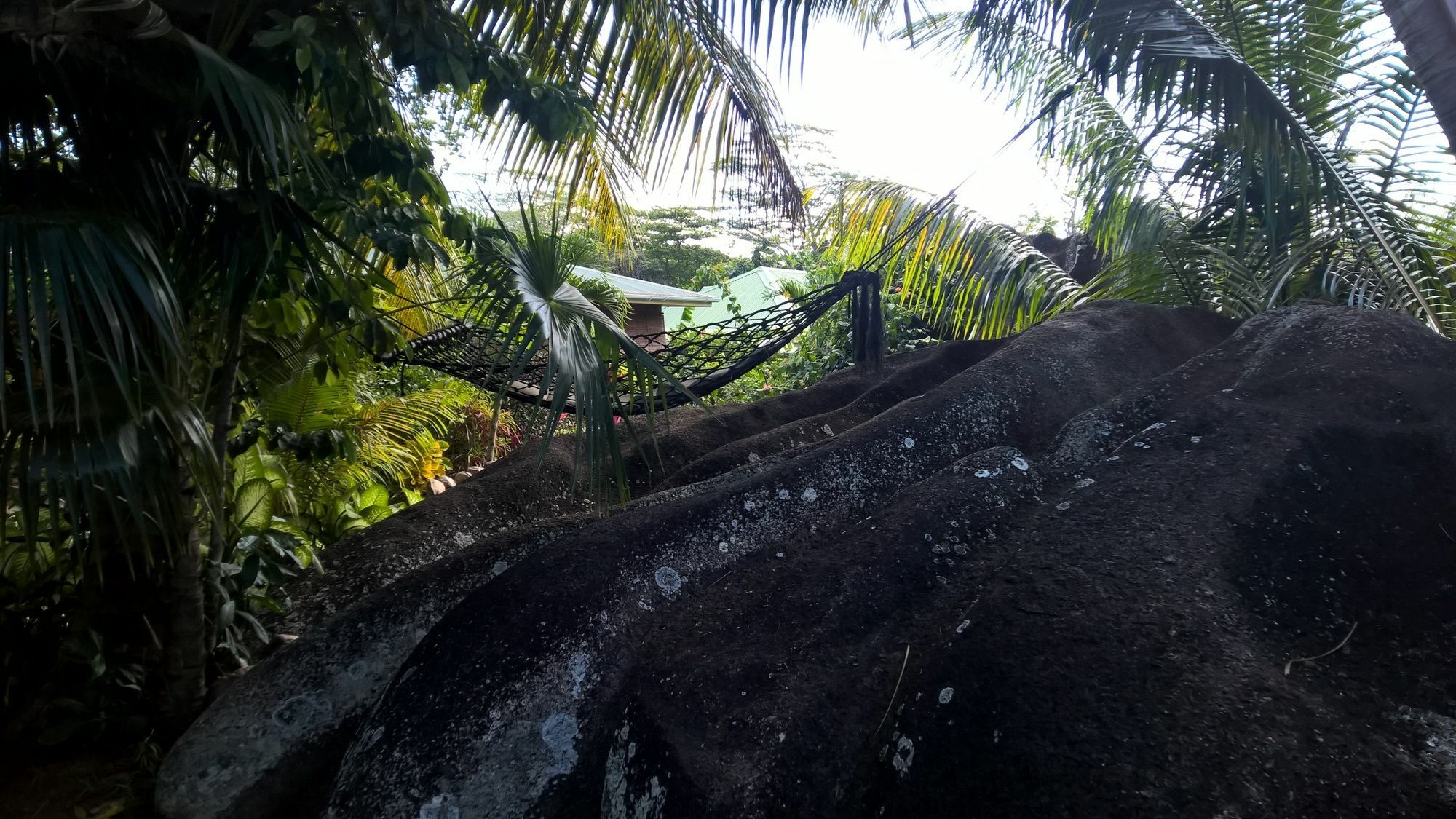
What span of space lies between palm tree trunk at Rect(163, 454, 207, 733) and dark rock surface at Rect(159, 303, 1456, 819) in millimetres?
423

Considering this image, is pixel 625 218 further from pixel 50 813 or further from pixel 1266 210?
pixel 50 813

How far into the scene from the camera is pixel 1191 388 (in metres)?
2.61

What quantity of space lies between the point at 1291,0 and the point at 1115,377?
1.79 metres

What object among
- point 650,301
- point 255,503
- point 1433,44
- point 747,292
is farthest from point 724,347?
point 747,292

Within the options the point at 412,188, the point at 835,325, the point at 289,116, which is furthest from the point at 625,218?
the point at 835,325

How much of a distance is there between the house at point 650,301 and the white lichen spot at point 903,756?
888 centimetres

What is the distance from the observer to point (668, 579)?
94.3 inches

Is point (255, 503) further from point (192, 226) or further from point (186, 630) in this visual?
point (192, 226)

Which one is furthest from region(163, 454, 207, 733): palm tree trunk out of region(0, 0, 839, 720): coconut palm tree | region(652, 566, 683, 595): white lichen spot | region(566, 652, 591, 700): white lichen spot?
region(652, 566, 683, 595): white lichen spot

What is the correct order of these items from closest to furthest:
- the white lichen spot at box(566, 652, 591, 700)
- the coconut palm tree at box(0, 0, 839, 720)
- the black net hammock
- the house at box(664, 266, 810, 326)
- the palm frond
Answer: the coconut palm tree at box(0, 0, 839, 720) < the white lichen spot at box(566, 652, 591, 700) < the black net hammock < the palm frond < the house at box(664, 266, 810, 326)

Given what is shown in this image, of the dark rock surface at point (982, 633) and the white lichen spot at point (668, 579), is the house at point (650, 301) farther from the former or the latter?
the white lichen spot at point (668, 579)

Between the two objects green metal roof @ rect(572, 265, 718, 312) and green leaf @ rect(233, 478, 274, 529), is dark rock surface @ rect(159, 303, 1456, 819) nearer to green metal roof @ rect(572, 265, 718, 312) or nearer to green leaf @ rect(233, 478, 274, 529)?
green leaf @ rect(233, 478, 274, 529)

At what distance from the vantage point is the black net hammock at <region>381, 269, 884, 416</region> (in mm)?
3883

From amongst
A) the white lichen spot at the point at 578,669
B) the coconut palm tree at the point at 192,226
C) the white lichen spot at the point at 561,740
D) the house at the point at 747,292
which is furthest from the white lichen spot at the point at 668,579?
the house at the point at 747,292
